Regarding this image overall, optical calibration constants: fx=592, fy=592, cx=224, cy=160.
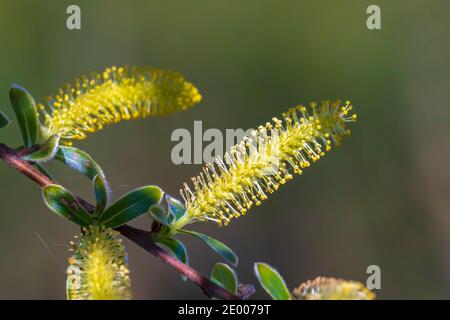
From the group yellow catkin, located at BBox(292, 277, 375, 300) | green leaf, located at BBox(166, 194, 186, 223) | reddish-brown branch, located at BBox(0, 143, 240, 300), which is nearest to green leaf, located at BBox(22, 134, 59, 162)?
reddish-brown branch, located at BBox(0, 143, 240, 300)

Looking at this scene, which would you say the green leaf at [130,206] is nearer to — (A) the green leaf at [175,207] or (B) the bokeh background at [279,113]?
(A) the green leaf at [175,207]

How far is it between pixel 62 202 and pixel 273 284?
458mm

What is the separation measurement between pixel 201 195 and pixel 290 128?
0.25 metres

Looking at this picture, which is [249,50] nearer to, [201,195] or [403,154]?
[403,154]

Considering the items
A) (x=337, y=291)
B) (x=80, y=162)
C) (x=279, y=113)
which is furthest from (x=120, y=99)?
(x=279, y=113)

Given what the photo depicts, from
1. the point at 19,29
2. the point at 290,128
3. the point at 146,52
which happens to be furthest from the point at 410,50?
the point at 290,128

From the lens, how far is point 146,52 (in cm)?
490

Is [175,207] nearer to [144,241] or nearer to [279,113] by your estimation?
[144,241]

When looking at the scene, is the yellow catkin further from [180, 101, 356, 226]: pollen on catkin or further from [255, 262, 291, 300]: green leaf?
[180, 101, 356, 226]: pollen on catkin

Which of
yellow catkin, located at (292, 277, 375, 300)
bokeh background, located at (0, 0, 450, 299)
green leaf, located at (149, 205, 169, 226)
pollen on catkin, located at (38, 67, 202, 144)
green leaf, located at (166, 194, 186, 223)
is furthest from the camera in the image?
bokeh background, located at (0, 0, 450, 299)

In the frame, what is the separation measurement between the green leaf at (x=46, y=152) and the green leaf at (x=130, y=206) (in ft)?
0.62

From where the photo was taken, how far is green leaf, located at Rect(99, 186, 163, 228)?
1.23 meters

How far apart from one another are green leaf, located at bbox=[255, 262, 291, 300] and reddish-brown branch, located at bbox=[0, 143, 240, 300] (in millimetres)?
65

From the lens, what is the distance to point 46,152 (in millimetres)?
1303
